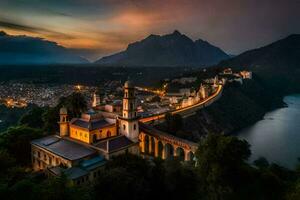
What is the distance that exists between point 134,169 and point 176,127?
3478cm

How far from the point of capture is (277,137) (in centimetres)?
8075

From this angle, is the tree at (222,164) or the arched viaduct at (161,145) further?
the arched viaduct at (161,145)

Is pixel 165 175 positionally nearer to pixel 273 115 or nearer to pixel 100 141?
pixel 100 141

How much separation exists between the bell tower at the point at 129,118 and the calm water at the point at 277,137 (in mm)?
31340

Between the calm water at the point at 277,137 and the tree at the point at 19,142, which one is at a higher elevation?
the tree at the point at 19,142

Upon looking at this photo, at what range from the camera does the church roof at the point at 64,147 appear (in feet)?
116

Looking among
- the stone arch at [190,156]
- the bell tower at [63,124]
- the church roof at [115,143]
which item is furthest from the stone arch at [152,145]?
the bell tower at [63,124]

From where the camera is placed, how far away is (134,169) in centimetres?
3030

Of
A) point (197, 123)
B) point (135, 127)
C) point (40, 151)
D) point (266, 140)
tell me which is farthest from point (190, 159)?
point (266, 140)

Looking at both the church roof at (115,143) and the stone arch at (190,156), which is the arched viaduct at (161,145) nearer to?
the stone arch at (190,156)

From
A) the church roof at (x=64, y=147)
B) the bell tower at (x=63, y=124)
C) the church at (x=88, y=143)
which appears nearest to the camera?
the church at (x=88, y=143)

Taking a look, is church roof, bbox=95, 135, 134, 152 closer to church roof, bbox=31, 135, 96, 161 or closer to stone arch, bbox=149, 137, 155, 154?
church roof, bbox=31, 135, 96, 161

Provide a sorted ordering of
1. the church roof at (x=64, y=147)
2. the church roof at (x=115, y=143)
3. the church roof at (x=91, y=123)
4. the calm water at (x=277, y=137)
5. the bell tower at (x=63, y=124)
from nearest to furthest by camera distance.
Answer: the church roof at (x=64, y=147)
the church roof at (x=115, y=143)
the church roof at (x=91, y=123)
the bell tower at (x=63, y=124)
the calm water at (x=277, y=137)

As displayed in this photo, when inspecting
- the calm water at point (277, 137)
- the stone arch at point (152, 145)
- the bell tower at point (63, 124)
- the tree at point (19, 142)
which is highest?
the bell tower at point (63, 124)
